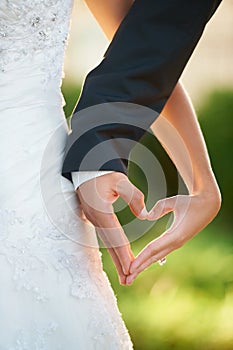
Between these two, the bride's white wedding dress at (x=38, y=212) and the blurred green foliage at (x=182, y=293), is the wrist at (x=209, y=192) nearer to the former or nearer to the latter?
the bride's white wedding dress at (x=38, y=212)

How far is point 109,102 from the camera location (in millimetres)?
1152

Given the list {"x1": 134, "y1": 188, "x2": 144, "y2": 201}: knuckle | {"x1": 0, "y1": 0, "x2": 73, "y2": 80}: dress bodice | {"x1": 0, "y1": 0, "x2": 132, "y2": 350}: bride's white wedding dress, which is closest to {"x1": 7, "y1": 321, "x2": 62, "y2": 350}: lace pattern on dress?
{"x1": 0, "y1": 0, "x2": 132, "y2": 350}: bride's white wedding dress

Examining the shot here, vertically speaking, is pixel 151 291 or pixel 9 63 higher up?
pixel 9 63

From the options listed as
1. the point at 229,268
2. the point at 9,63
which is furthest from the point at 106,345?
the point at 229,268

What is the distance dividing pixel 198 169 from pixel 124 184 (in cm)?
17

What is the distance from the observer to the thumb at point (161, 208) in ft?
3.79

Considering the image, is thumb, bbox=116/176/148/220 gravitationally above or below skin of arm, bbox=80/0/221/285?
above

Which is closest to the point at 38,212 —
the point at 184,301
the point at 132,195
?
the point at 132,195

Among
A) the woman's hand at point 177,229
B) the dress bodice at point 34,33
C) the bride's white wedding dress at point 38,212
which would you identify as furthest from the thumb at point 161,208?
the dress bodice at point 34,33

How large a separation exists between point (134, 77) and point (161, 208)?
18 cm

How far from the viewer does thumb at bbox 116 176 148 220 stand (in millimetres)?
1148

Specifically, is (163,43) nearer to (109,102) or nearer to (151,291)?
(109,102)

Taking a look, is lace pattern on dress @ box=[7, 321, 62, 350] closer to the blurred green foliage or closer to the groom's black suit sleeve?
the groom's black suit sleeve

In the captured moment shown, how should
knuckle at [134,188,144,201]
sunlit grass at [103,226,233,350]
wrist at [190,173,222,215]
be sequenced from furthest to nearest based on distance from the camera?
1. sunlit grass at [103,226,233,350]
2. wrist at [190,173,222,215]
3. knuckle at [134,188,144,201]
